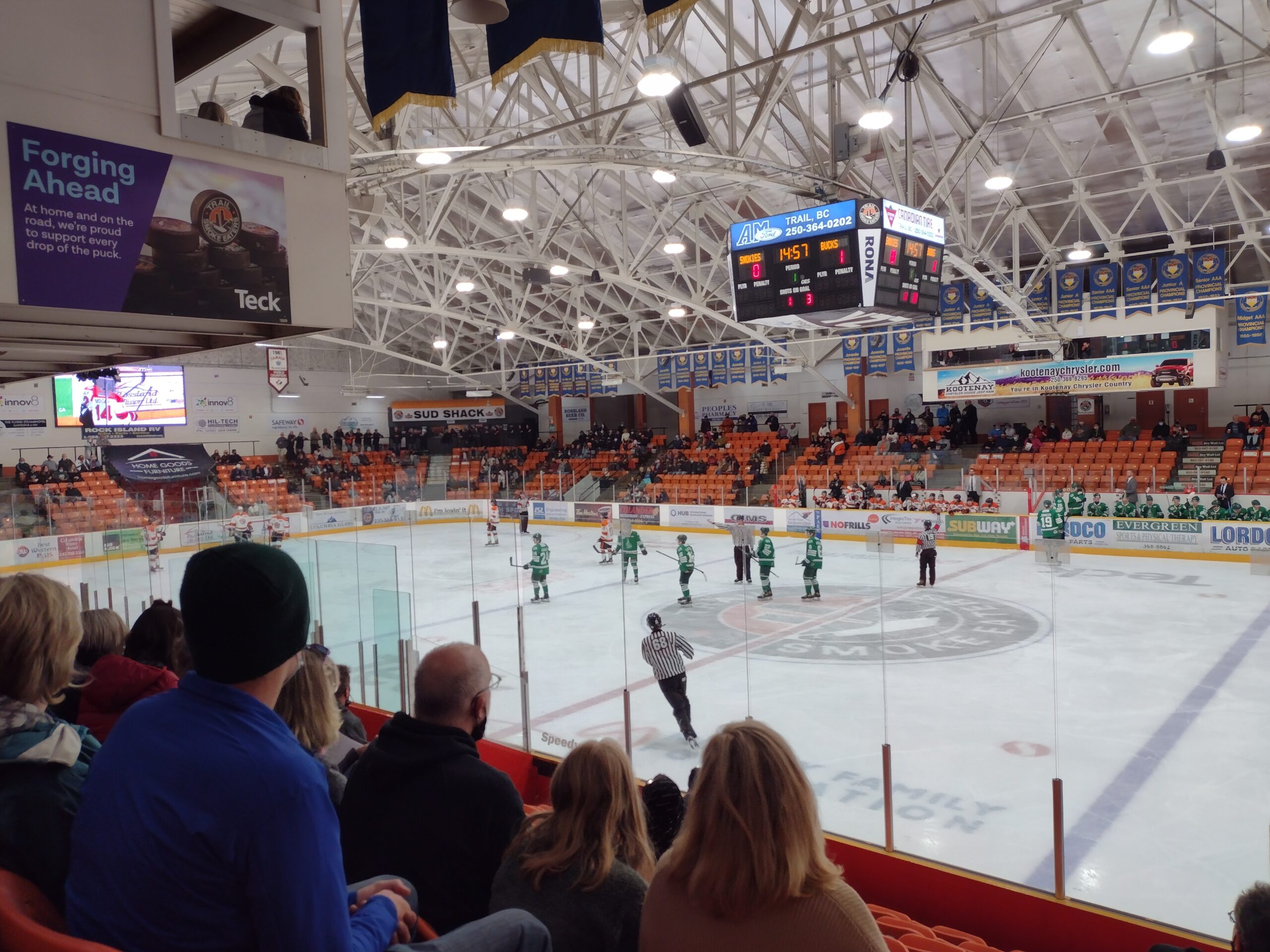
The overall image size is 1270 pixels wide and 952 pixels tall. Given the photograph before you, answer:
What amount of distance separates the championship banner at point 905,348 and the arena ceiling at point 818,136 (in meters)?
2.35

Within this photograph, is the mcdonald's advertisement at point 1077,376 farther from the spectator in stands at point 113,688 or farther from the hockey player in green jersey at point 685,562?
the spectator in stands at point 113,688

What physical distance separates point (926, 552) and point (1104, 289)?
50.4 feet

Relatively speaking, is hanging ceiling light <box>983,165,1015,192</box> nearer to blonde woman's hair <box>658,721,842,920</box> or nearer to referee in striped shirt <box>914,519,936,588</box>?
referee in striped shirt <box>914,519,936,588</box>

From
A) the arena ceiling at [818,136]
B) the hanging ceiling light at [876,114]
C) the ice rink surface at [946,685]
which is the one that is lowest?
the ice rink surface at [946,685]

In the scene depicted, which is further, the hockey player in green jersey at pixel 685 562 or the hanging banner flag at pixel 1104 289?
the hanging banner flag at pixel 1104 289

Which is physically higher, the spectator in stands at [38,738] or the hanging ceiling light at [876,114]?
the hanging ceiling light at [876,114]

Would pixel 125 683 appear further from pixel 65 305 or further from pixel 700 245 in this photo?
pixel 700 245

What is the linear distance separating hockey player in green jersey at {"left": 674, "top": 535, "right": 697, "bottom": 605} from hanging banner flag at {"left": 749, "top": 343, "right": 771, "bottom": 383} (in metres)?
19.3

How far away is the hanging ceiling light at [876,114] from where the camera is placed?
9.38 m

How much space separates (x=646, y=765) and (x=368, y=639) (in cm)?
259

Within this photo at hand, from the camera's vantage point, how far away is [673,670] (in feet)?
22.3

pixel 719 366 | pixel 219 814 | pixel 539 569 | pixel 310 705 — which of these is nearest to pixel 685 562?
pixel 539 569

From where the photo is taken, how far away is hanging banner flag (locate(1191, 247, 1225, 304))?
2081cm

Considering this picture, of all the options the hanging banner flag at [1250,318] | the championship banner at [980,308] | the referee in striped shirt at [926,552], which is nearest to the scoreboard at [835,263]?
the referee in striped shirt at [926,552]
